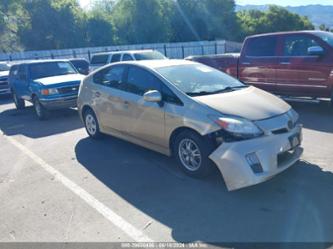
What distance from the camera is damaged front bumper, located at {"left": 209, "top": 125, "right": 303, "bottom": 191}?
3.65m

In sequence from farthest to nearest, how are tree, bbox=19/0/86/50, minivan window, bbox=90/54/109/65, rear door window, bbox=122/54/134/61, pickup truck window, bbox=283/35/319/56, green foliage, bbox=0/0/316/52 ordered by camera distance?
green foliage, bbox=0/0/316/52
tree, bbox=19/0/86/50
minivan window, bbox=90/54/109/65
rear door window, bbox=122/54/134/61
pickup truck window, bbox=283/35/319/56

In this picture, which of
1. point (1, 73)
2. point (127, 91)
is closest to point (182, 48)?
point (1, 73)

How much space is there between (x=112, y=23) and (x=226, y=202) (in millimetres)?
39889

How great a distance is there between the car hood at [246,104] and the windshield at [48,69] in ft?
23.4

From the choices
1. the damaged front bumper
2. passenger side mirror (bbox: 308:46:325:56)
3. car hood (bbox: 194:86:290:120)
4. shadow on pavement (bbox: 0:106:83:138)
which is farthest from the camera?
shadow on pavement (bbox: 0:106:83:138)

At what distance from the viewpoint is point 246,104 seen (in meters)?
4.21

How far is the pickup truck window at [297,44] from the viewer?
24.9 feet

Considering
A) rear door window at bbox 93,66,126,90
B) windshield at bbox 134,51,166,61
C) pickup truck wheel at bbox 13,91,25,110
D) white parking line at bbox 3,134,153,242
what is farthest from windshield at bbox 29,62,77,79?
white parking line at bbox 3,134,153,242

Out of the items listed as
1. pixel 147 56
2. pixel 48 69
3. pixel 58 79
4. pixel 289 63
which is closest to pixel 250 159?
pixel 289 63

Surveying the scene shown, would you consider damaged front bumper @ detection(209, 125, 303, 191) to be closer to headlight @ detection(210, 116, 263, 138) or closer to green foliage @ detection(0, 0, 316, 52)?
headlight @ detection(210, 116, 263, 138)

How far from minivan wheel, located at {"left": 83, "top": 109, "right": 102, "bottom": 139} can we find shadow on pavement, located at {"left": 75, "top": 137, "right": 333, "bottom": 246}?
136 centimetres

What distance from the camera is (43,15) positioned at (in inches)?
1359

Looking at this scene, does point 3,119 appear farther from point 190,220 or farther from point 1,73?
point 190,220

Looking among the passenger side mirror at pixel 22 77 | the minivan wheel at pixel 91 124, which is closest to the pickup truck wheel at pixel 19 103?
the passenger side mirror at pixel 22 77
